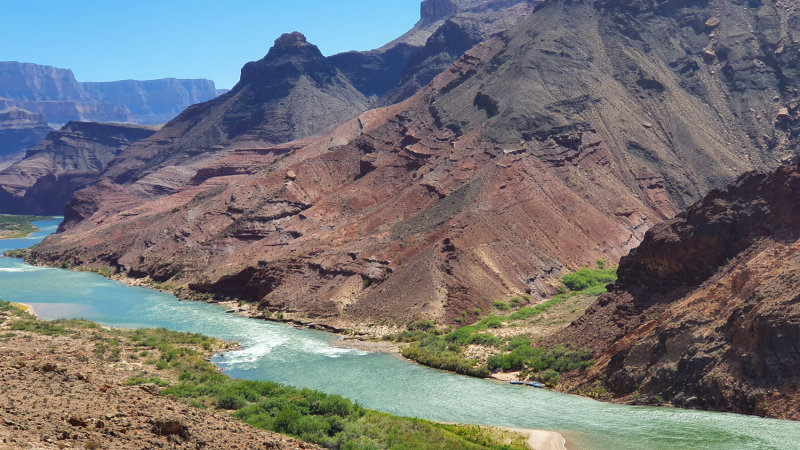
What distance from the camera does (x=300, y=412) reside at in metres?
31.7

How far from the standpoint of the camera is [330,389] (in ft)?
143

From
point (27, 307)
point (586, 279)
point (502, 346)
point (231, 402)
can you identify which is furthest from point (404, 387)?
point (27, 307)

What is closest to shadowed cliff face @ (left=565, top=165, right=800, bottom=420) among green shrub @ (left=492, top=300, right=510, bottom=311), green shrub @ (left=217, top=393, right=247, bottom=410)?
green shrub @ (left=492, top=300, right=510, bottom=311)

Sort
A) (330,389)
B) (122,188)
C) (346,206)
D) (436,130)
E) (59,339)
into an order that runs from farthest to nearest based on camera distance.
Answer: (122,188)
(436,130)
(346,206)
(59,339)
(330,389)

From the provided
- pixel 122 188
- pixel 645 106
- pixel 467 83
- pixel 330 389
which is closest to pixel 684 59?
pixel 645 106

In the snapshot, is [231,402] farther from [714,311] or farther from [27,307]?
[27,307]

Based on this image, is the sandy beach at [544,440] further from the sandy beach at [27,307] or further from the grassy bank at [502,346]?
the sandy beach at [27,307]

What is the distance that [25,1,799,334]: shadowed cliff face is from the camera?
7025cm

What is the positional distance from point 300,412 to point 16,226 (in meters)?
→ 154

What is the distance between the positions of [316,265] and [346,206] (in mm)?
18624

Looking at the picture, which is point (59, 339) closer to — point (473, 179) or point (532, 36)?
point (473, 179)

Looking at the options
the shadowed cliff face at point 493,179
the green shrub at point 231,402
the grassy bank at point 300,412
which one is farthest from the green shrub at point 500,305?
the green shrub at point 231,402

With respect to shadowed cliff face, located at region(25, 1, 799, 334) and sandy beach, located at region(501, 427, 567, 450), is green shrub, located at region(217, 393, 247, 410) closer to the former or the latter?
sandy beach, located at region(501, 427, 567, 450)

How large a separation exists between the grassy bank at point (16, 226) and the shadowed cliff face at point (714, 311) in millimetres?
138235
